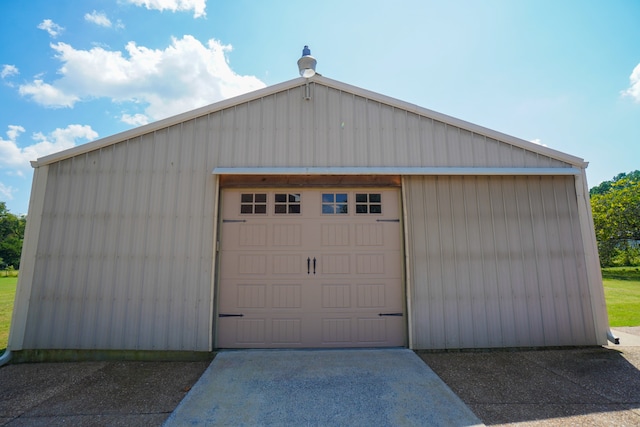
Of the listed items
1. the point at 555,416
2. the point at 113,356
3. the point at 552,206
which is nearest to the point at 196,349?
the point at 113,356

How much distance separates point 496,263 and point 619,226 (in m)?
17.4

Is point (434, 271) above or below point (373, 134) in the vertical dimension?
below

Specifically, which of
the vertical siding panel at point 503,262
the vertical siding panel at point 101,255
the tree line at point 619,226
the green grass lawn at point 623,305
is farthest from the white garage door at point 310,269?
the tree line at point 619,226

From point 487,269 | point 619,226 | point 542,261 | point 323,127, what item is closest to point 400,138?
point 323,127

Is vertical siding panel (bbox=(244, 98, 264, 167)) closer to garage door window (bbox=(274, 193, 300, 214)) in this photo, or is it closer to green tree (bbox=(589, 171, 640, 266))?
garage door window (bbox=(274, 193, 300, 214))

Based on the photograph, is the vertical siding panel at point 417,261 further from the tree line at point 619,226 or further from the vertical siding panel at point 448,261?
the tree line at point 619,226

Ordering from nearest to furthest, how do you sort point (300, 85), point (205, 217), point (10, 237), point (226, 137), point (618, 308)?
point (205, 217), point (226, 137), point (300, 85), point (618, 308), point (10, 237)

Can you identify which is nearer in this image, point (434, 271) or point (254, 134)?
point (434, 271)

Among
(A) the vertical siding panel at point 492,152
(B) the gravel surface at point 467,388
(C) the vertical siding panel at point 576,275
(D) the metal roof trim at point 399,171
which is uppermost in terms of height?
(A) the vertical siding panel at point 492,152

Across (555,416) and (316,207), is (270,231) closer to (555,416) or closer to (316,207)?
(316,207)

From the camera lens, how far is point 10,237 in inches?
1192

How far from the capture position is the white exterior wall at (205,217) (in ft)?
12.4

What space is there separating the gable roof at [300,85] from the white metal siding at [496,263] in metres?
0.48

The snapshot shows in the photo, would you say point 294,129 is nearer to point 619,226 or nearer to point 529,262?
point 529,262
